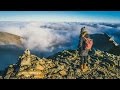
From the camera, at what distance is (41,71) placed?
7.49 m

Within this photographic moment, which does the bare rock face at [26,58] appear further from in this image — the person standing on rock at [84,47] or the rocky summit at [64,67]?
the person standing on rock at [84,47]

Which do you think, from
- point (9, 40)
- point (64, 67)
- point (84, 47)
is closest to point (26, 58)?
point (9, 40)

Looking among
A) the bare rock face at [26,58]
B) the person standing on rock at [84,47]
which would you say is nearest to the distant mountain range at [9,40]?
the bare rock face at [26,58]

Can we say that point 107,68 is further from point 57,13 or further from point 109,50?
point 57,13

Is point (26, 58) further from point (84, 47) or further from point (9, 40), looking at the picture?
point (84, 47)

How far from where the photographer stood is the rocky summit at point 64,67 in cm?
746

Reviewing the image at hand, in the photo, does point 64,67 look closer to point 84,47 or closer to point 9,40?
point 84,47

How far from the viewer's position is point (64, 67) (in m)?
7.50

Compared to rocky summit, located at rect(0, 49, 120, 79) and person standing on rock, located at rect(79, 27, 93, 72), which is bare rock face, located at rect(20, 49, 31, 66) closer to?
rocky summit, located at rect(0, 49, 120, 79)

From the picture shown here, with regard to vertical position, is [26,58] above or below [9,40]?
below

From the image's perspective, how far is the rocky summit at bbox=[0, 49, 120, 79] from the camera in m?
7.46

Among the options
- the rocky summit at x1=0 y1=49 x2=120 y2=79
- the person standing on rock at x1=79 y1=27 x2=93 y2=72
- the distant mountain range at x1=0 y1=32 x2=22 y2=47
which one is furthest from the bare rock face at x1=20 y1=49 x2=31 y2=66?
the person standing on rock at x1=79 y1=27 x2=93 y2=72

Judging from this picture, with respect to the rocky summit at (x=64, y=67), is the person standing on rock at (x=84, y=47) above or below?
above
